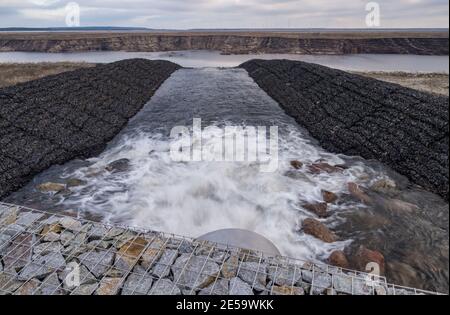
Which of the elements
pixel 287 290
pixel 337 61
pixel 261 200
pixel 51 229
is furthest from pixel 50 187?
pixel 337 61

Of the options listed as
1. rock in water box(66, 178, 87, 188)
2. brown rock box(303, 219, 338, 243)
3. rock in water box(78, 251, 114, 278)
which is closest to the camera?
rock in water box(78, 251, 114, 278)

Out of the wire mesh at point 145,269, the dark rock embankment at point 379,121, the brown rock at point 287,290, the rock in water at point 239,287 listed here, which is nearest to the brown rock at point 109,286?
the wire mesh at point 145,269

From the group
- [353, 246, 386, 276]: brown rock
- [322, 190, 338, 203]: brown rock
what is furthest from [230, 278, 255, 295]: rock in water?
[322, 190, 338, 203]: brown rock

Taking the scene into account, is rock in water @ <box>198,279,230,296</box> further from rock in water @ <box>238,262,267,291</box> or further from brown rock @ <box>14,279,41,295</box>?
brown rock @ <box>14,279,41,295</box>

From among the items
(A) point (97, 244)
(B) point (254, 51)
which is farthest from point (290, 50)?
(A) point (97, 244)

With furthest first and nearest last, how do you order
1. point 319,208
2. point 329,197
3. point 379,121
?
point 379,121, point 329,197, point 319,208

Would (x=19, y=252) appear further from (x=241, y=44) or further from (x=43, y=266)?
(x=241, y=44)

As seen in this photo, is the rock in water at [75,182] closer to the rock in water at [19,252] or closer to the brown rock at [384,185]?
the rock in water at [19,252]
